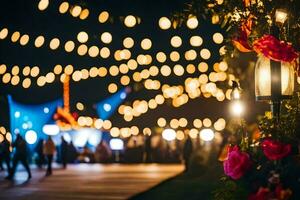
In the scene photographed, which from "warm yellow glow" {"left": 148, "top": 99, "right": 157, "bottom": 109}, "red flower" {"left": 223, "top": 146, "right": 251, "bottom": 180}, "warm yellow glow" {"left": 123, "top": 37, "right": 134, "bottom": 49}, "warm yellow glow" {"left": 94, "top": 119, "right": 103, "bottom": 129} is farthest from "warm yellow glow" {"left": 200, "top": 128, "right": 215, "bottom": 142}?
"red flower" {"left": 223, "top": 146, "right": 251, "bottom": 180}

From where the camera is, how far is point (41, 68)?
23.1 m

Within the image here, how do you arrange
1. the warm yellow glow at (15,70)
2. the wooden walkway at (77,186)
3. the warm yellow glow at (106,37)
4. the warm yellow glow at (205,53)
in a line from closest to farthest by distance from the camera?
the wooden walkway at (77,186), the warm yellow glow at (106,37), the warm yellow glow at (15,70), the warm yellow glow at (205,53)

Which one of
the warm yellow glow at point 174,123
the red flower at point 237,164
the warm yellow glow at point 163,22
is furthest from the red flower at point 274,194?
the warm yellow glow at point 174,123

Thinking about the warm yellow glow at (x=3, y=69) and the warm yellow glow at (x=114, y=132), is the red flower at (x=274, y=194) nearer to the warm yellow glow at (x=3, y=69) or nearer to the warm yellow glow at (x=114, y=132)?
the warm yellow glow at (x=3, y=69)

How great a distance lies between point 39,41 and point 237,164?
15.0 metres

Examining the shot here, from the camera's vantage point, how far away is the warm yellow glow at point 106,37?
20.4 m

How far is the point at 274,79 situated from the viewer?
5703 mm

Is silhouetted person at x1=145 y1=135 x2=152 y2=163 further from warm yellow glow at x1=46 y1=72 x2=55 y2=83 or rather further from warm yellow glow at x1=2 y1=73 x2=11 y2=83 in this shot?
warm yellow glow at x1=2 y1=73 x2=11 y2=83

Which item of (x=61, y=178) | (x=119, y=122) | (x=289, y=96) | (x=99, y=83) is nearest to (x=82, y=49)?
(x=61, y=178)

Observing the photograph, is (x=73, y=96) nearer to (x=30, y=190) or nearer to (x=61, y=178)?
(x=61, y=178)

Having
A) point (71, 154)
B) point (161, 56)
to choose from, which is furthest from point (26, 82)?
point (71, 154)

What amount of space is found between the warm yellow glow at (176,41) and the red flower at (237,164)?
17.0 m

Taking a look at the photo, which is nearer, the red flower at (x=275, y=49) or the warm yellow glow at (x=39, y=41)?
the red flower at (x=275, y=49)

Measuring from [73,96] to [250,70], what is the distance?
90.7 feet
